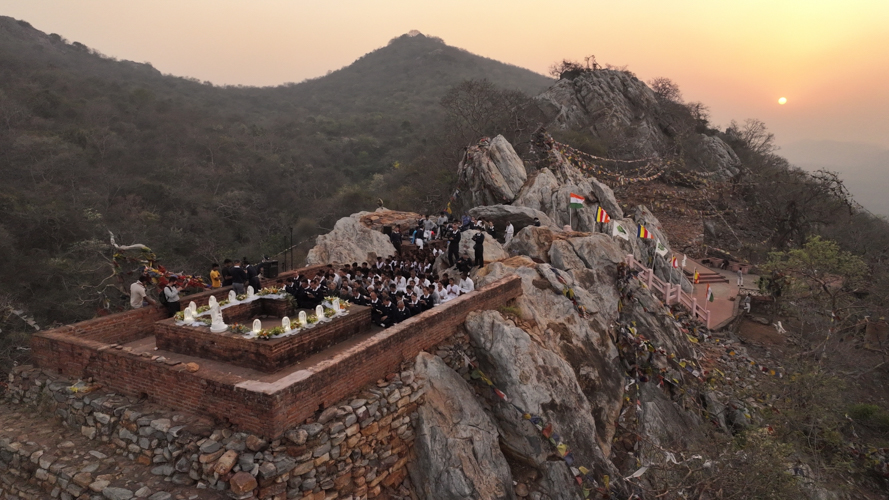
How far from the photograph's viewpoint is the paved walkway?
20.7 m

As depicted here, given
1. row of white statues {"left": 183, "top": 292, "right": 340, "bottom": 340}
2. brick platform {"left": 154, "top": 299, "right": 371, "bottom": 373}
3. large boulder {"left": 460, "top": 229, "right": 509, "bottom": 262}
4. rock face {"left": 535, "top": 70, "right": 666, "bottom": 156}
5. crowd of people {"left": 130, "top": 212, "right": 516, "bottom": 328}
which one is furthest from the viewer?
rock face {"left": 535, "top": 70, "right": 666, "bottom": 156}

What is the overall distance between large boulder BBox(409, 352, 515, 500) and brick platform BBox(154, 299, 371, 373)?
5.74 feet

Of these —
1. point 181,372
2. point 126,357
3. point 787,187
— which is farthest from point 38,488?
point 787,187

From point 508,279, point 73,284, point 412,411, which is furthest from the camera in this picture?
point 73,284

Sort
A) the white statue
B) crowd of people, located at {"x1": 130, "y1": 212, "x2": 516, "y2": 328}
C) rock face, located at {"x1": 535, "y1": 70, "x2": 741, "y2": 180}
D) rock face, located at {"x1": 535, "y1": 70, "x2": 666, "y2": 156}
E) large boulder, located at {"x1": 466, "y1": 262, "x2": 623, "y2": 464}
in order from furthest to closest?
rock face, located at {"x1": 535, "y1": 70, "x2": 666, "y2": 156}
rock face, located at {"x1": 535, "y1": 70, "x2": 741, "y2": 180}
large boulder, located at {"x1": 466, "y1": 262, "x2": 623, "y2": 464}
crowd of people, located at {"x1": 130, "y1": 212, "x2": 516, "y2": 328}
the white statue

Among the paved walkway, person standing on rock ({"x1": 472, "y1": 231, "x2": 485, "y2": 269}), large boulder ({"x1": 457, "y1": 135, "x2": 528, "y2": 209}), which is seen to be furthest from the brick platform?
the paved walkway

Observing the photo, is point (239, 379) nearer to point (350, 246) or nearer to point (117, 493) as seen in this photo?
point (117, 493)

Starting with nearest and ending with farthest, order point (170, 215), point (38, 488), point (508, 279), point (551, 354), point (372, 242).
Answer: point (38, 488) → point (551, 354) → point (508, 279) → point (372, 242) → point (170, 215)

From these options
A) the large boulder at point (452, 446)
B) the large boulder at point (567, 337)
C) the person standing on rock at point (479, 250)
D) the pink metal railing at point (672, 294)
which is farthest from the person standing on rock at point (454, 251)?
the pink metal railing at point (672, 294)

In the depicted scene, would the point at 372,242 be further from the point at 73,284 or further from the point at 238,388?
the point at 73,284

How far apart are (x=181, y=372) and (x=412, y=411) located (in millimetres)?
3921

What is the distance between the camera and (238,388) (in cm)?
647

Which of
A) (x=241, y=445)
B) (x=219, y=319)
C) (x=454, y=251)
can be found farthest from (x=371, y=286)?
(x=241, y=445)

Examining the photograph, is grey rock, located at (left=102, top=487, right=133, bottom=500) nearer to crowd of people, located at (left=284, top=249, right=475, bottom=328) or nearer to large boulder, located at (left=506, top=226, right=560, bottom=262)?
crowd of people, located at (left=284, top=249, right=475, bottom=328)
